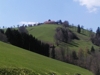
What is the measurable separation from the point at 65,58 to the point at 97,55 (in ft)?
62.6

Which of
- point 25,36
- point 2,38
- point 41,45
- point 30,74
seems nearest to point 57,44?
point 41,45

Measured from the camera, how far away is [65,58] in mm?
139250

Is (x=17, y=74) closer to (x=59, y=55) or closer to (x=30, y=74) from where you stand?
(x=30, y=74)

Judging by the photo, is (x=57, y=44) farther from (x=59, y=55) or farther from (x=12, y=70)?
(x=12, y=70)

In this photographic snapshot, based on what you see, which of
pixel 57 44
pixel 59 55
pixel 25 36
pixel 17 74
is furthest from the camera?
pixel 57 44

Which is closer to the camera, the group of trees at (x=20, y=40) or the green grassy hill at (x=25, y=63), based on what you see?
the green grassy hill at (x=25, y=63)

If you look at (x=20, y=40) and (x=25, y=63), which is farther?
(x=20, y=40)

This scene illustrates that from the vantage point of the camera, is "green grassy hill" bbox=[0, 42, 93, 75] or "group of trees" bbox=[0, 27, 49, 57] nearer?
"green grassy hill" bbox=[0, 42, 93, 75]

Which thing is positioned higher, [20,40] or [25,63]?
[25,63]

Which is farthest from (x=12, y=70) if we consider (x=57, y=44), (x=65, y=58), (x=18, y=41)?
(x=57, y=44)

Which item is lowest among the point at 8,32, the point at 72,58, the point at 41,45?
the point at 72,58

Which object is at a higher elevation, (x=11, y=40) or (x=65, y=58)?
(x=11, y=40)

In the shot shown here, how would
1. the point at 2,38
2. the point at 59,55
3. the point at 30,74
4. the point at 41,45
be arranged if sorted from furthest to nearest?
the point at 59,55
the point at 41,45
the point at 2,38
the point at 30,74

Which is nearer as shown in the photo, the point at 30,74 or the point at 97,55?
the point at 30,74
